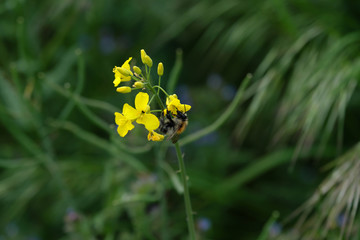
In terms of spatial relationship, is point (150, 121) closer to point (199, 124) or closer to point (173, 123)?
point (173, 123)

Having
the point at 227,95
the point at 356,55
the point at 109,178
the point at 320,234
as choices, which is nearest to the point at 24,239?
the point at 109,178

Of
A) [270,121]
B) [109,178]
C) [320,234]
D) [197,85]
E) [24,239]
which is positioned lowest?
[320,234]

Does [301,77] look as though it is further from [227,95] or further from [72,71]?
[72,71]

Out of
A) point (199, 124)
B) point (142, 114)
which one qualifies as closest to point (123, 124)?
point (142, 114)

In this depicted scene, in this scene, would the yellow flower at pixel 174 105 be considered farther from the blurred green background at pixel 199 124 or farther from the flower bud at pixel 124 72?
the blurred green background at pixel 199 124

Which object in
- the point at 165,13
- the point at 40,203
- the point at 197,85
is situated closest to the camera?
the point at 40,203

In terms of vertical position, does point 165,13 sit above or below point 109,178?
above

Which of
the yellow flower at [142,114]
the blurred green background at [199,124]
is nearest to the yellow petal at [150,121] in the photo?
the yellow flower at [142,114]
